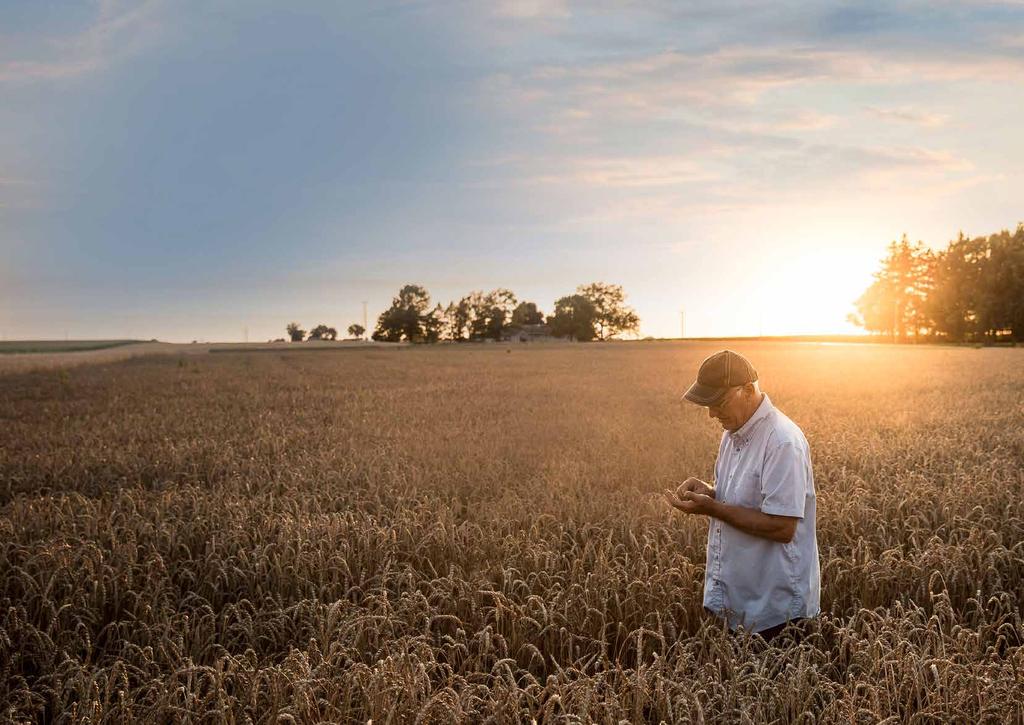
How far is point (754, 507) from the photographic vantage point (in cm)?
455

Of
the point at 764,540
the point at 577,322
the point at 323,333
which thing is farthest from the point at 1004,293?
the point at 323,333

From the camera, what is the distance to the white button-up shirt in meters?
4.32

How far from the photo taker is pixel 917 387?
94.1 feet

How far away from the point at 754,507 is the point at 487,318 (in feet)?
474

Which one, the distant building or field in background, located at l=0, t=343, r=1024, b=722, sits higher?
the distant building

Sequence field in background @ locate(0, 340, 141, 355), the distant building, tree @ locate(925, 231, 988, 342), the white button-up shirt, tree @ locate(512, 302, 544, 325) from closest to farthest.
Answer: the white button-up shirt, tree @ locate(925, 231, 988, 342), field in background @ locate(0, 340, 141, 355), the distant building, tree @ locate(512, 302, 544, 325)

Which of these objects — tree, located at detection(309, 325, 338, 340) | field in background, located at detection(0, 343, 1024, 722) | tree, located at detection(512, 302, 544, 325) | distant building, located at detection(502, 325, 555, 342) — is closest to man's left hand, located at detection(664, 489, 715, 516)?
field in background, located at detection(0, 343, 1024, 722)

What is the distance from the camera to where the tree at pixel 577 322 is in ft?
469

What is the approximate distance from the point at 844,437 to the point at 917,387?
57.5 feet

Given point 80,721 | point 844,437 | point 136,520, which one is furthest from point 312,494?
point 844,437

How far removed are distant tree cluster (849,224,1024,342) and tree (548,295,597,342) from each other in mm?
46736

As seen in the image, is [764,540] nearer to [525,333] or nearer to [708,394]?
[708,394]

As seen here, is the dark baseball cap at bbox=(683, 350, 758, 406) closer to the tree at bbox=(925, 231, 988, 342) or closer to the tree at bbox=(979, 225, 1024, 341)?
the tree at bbox=(979, 225, 1024, 341)

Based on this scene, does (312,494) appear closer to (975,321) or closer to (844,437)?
(844,437)
